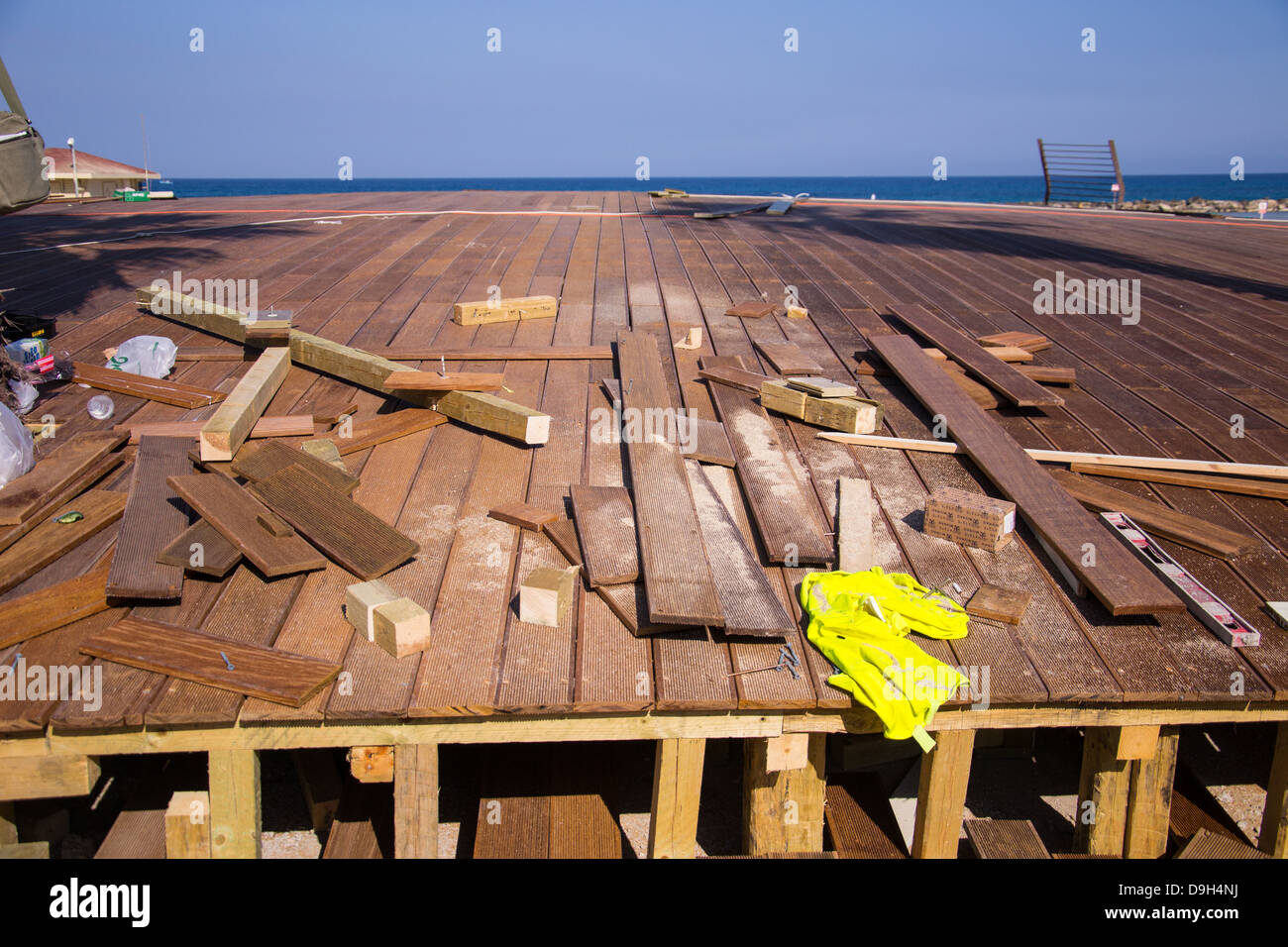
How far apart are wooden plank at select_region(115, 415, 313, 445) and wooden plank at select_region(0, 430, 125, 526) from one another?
0.10m

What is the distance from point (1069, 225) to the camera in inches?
439

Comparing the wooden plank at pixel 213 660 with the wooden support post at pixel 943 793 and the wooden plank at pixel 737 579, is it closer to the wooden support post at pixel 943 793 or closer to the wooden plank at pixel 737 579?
the wooden plank at pixel 737 579

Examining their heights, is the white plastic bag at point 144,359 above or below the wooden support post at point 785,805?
above

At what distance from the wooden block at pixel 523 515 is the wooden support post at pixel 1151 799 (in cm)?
230

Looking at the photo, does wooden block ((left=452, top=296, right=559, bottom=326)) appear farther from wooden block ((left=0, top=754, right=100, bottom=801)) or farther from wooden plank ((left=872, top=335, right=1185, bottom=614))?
wooden block ((left=0, top=754, right=100, bottom=801))

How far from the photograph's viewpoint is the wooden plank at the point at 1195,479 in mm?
3795

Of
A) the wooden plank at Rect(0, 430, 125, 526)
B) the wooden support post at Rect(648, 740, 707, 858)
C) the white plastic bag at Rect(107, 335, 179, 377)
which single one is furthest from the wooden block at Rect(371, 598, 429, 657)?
the white plastic bag at Rect(107, 335, 179, 377)

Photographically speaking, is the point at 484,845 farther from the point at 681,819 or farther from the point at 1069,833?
the point at 1069,833

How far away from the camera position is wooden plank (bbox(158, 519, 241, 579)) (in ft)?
9.78

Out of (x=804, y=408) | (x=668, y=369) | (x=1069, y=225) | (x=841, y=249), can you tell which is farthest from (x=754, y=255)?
(x=1069, y=225)

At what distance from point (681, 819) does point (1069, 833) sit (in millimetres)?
2112

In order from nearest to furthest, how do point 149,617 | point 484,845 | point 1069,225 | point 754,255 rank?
point 149,617 < point 484,845 < point 754,255 < point 1069,225

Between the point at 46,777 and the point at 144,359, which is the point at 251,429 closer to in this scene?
the point at 144,359

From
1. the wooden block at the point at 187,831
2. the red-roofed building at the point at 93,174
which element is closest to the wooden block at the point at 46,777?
the wooden block at the point at 187,831
